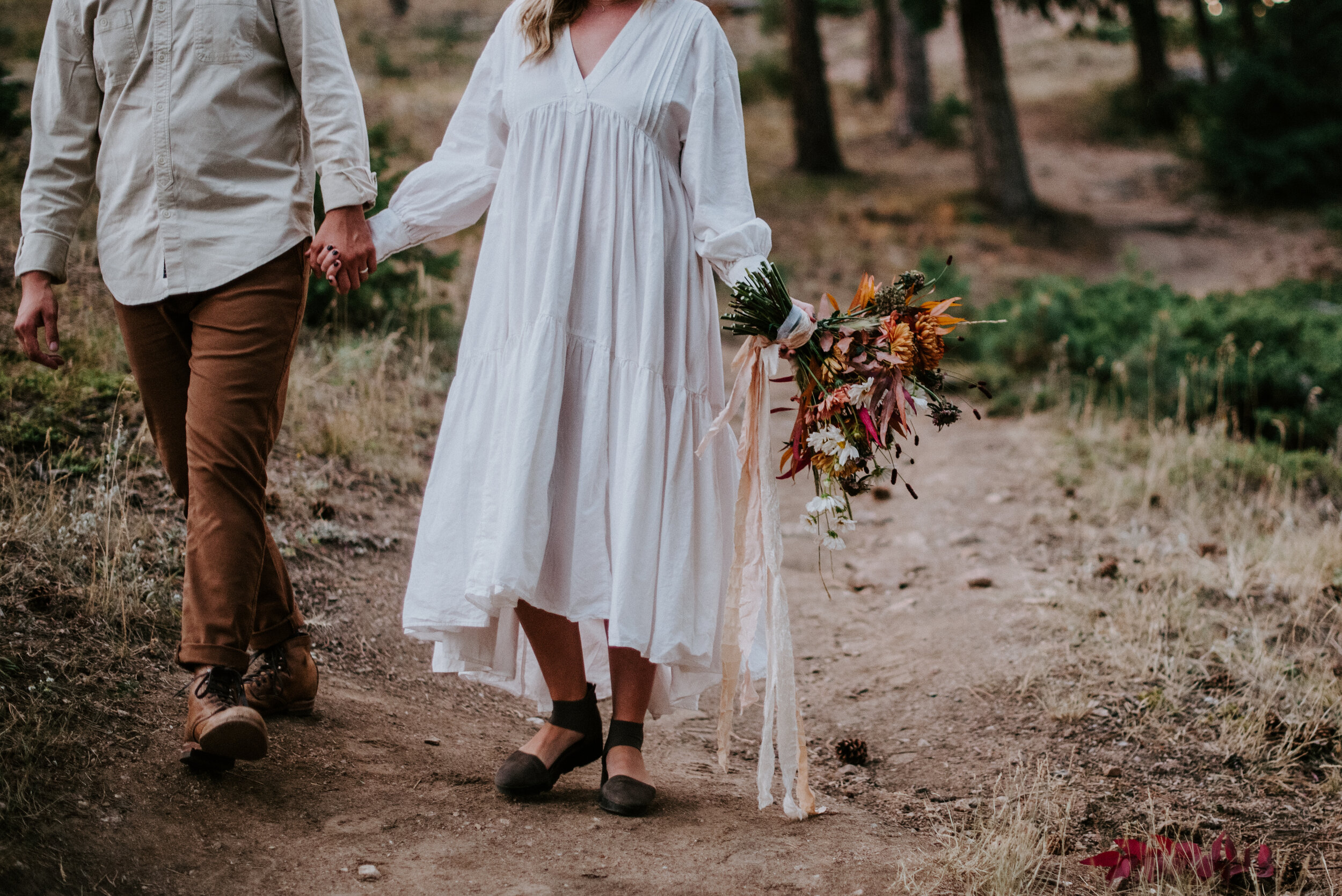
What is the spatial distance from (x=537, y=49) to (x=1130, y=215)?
584 inches

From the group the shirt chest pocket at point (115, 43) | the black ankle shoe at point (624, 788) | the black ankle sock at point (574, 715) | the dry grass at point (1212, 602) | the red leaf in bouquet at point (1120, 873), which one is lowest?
the dry grass at point (1212, 602)

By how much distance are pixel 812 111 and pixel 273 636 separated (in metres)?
14.0

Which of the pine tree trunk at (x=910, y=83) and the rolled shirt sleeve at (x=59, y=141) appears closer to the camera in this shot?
the rolled shirt sleeve at (x=59, y=141)

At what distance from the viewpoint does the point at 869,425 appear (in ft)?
8.30

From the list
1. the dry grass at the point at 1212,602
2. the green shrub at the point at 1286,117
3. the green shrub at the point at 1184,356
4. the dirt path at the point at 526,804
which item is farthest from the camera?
the green shrub at the point at 1286,117

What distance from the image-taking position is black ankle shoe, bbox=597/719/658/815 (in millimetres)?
2613

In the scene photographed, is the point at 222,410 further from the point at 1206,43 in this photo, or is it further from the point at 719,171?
the point at 1206,43

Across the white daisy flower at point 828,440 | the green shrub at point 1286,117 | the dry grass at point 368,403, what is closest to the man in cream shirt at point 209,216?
the white daisy flower at point 828,440

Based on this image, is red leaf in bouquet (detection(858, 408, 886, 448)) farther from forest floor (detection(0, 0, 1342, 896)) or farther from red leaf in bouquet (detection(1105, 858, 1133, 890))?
red leaf in bouquet (detection(1105, 858, 1133, 890))

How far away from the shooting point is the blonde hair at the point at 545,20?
8.49ft

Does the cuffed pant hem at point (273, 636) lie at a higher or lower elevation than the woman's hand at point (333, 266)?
lower

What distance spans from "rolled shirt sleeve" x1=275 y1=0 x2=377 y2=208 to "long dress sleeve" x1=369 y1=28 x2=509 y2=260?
12 cm

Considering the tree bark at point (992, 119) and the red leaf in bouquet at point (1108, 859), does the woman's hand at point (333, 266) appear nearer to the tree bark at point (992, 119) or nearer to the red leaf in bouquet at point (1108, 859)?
the red leaf in bouquet at point (1108, 859)

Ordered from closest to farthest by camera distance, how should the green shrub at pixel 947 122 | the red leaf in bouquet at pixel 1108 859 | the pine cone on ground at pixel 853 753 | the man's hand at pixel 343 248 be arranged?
1. the red leaf in bouquet at pixel 1108 859
2. the man's hand at pixel 343 248
3. the pine cone on ground at pixel 853 753
4. the green shrub at pixel 947 122
